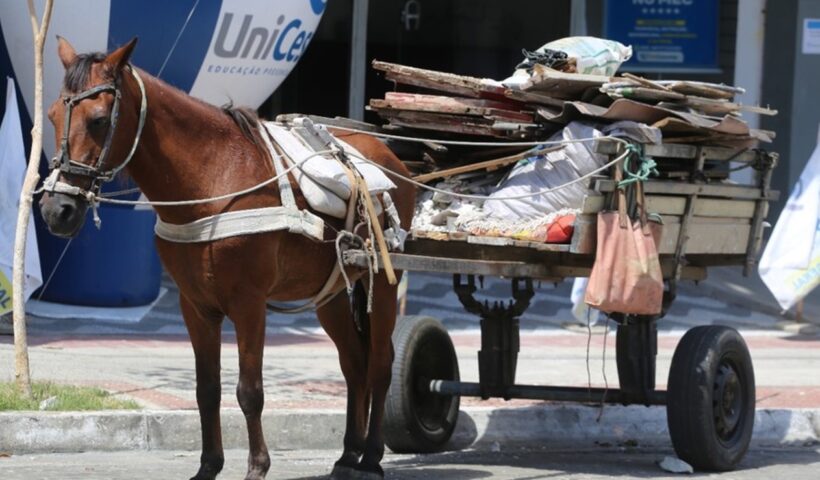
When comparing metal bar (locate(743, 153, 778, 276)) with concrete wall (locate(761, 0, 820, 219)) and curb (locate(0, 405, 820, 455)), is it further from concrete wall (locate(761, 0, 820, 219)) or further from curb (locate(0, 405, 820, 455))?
concrete wall (locate(761, 0, 820, 219))

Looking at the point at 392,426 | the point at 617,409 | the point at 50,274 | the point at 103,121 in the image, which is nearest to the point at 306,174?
the point at 103,121

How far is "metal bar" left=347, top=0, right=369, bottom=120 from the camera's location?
15641 mm

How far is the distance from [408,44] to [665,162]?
31.5 feet

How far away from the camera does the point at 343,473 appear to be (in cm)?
686

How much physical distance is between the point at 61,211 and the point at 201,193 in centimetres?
69

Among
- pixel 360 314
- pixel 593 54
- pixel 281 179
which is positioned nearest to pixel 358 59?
pixel 593 54

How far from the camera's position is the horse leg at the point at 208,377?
21.0ft

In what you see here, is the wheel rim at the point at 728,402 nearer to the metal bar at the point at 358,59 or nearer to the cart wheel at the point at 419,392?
the cart wheel at the point at 419,392

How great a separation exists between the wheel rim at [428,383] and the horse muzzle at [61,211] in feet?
8.79

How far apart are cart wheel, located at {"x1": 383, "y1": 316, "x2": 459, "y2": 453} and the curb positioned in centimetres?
30

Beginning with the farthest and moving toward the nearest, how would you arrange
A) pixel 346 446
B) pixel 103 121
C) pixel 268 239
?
pixel 346 446, pixel 268 239, pixel 103 121

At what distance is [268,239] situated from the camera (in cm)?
617

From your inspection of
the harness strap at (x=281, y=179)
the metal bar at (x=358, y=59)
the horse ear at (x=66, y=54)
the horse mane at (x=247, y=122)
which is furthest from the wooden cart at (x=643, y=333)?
the metal bar at (x=358, y=59)

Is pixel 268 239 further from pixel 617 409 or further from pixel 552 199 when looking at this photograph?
pixel 617 409
